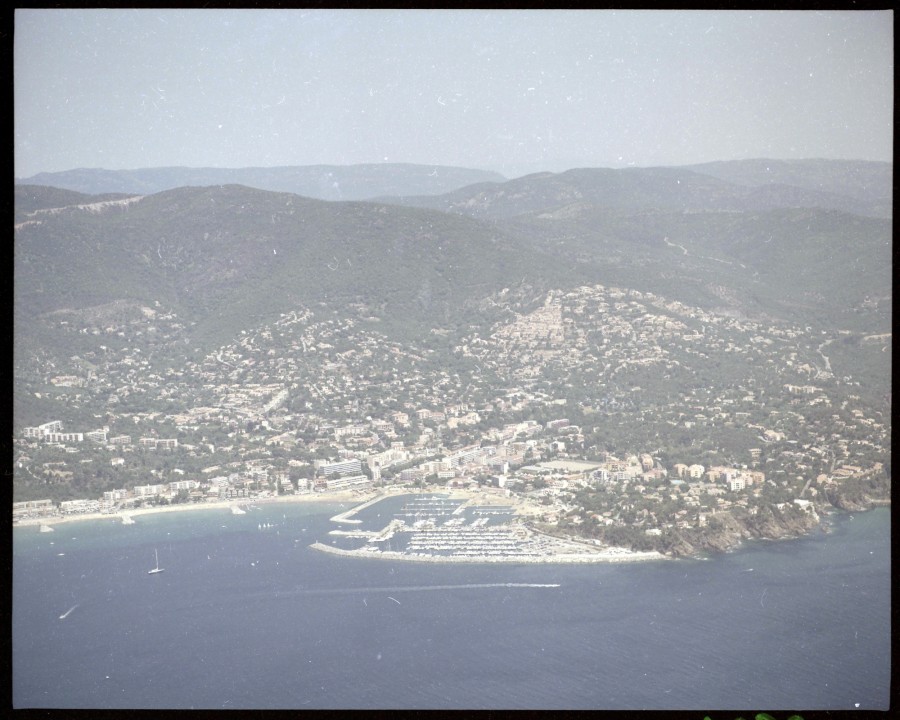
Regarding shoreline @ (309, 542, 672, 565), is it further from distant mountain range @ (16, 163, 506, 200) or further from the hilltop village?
distant mountain range @ (16, 163, 506, 200)

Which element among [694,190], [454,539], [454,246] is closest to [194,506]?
[454,539]

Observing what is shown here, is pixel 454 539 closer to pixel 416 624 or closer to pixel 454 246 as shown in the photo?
pixel 416 624

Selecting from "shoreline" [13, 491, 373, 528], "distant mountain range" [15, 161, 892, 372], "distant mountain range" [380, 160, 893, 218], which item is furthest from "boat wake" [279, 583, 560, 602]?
"distant mountain range" [380, 160, 893, 218]

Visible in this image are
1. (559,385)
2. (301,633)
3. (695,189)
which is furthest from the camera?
(695,189)

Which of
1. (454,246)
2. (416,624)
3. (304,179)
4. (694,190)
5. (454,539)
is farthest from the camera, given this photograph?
(454,246)

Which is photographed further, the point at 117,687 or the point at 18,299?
the point at 18,299

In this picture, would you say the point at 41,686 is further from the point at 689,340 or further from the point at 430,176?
the point at 689,340
